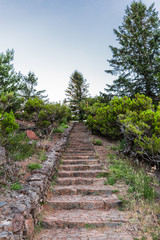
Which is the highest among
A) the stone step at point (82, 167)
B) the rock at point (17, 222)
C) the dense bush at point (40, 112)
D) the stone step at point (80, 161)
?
the dense bush at point (40, 112)

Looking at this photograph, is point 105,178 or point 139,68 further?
point 139,68

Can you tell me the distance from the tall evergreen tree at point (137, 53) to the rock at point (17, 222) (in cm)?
1168

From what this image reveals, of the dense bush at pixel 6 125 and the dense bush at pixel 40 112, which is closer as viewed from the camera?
the dense bush at pixel 6 125

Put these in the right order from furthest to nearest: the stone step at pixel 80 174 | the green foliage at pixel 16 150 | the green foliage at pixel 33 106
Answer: the green foliage at pixel 33 106
the stone step at pixel 80 174
the green foliage at pixel 16 150

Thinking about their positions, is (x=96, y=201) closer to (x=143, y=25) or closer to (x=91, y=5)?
(x=91, y=5)

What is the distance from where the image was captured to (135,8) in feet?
44.9

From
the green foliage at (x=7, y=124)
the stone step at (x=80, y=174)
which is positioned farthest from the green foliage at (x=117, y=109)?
the green foliage at (x=7, y=124)

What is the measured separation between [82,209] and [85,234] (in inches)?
35.2

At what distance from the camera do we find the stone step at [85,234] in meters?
2.60

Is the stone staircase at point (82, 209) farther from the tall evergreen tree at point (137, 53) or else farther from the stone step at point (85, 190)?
the tall evergreen tree at point (137, 53)

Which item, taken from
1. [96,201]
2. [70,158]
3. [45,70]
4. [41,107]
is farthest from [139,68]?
[96,201]

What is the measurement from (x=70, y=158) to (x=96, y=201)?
3277mm

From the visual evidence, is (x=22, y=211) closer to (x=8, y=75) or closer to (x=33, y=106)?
(x=33, y=106)

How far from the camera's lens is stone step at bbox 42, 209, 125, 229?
2969 mm
